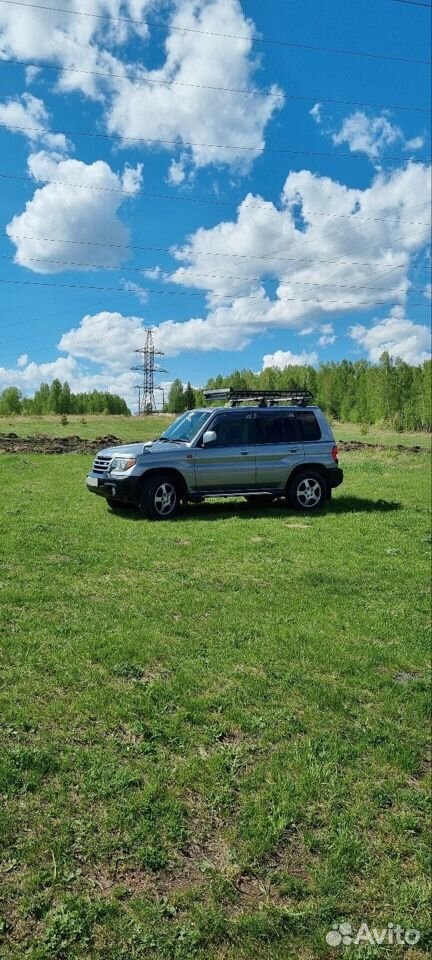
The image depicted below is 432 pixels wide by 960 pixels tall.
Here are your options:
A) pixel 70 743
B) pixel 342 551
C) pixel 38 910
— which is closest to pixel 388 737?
pixel 70 743

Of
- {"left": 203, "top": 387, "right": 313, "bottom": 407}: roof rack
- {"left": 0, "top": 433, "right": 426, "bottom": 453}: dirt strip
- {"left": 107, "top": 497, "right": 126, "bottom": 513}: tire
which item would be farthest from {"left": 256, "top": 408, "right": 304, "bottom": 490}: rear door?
{"left": 0, "top": 433, "right": 426, "bottom": 453}: dirt strip

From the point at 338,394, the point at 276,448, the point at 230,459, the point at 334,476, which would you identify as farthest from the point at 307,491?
the point at 338,394

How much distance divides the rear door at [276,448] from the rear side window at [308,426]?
178mm

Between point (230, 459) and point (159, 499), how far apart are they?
5.40ft

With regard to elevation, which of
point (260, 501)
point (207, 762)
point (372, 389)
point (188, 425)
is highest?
point (372, 389)

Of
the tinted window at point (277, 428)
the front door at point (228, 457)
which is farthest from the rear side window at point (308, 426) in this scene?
the front door at point (228, 457)

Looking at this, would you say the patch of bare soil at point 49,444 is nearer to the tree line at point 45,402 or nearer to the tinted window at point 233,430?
the tinted window at point 233,430

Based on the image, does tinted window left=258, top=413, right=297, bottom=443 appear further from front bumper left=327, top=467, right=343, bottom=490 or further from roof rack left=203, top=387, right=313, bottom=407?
front bumper left=327, top=467, right=343, bottom=490

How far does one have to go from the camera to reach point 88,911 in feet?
8.06

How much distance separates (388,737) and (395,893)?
1229 millimetres

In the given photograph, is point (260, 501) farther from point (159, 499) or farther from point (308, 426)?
point (159, 499)

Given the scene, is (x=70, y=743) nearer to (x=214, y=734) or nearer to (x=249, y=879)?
(x=214, y=734)

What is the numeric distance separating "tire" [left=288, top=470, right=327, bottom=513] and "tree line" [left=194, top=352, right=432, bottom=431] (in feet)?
164

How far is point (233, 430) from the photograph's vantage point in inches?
459
